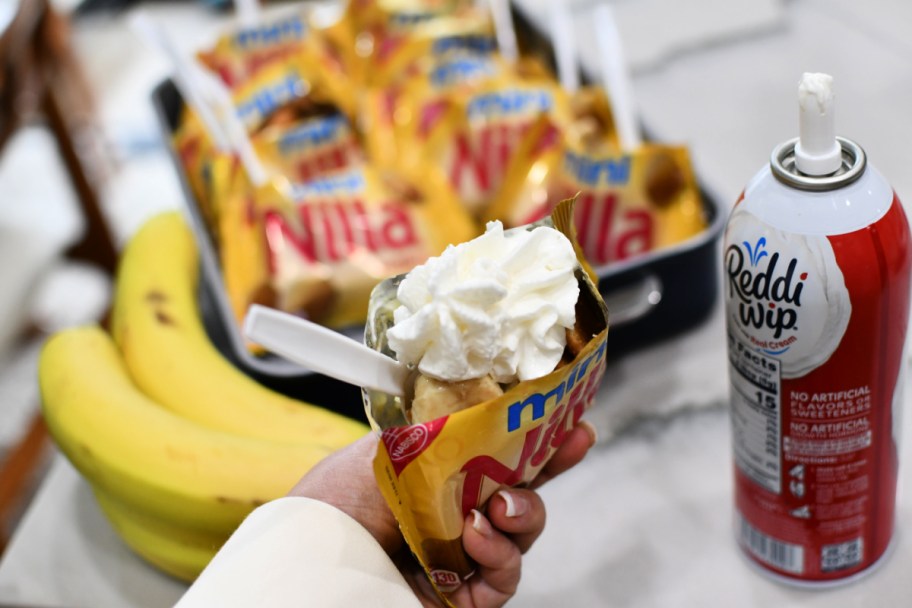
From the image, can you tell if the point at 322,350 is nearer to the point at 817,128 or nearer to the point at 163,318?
the point at 817,128

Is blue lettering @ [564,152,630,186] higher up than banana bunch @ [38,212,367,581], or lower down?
higher up

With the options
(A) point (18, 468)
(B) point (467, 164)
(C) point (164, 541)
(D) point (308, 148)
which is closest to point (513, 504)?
(C) point (164, 541)

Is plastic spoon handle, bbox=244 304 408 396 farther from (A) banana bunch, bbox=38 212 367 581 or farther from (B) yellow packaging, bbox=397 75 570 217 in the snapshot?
(B) yellow packaging, bbox=397 75 570 217

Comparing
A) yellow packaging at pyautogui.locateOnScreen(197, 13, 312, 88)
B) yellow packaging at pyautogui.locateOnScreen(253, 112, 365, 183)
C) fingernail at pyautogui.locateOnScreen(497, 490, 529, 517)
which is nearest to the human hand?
fingernail at pyautogui.locateOnScreen(497, 490, 529, 517)

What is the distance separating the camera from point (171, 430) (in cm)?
83

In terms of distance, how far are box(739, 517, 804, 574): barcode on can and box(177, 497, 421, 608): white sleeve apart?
28cm

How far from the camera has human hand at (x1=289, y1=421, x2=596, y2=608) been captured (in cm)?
62

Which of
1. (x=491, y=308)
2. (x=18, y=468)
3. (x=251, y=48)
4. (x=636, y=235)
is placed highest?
(x=491, y=308)

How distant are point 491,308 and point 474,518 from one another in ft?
0.46

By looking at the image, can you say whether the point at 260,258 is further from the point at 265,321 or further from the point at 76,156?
the point at 76,156

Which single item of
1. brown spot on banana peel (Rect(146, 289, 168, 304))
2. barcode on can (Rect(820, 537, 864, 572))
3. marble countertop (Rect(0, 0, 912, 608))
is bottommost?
marble countertop (Rect(0, 0, 912, 608))

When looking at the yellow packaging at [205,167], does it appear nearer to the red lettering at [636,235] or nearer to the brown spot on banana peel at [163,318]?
the brown spot on banana peel at [163,318]

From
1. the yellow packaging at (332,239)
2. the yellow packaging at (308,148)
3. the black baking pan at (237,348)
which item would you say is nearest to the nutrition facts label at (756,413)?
the black baking pan at (237,348)

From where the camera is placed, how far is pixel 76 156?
2002 mm
